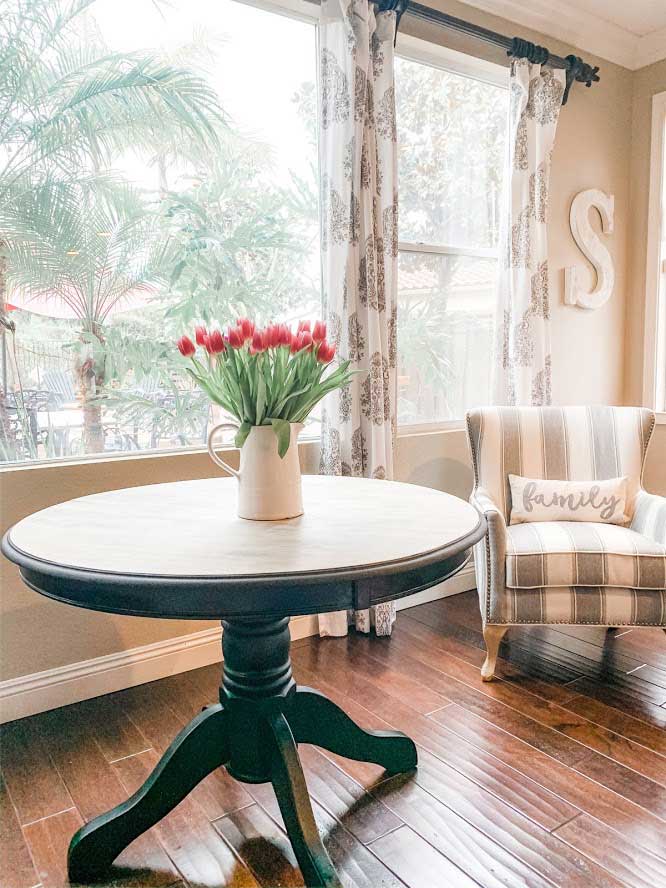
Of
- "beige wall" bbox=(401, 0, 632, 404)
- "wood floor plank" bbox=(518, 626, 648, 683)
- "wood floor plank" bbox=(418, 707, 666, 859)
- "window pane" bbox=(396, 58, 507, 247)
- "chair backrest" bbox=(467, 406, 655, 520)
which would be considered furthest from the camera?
"beige wall" bbox=(401, 0, 632, 404)

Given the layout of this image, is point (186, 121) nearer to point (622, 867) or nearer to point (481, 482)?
point (481, 482)

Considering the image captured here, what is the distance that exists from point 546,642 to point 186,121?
2277 millimetres

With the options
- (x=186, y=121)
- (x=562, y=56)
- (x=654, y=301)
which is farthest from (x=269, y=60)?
(x=654, y=301)

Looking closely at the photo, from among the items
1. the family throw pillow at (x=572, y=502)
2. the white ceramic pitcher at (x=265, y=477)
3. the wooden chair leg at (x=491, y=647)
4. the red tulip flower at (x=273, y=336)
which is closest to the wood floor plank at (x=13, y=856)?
the white ceramic pitcher at (x=265, y=477)

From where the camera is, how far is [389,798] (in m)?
1.67

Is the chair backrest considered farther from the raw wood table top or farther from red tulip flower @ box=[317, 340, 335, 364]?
red tulip flower @ box=[317, 340, 335, 364]

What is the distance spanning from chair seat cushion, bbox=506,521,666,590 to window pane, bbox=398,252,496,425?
1.01 meters

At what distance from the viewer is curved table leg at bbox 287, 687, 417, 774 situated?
1633 mm

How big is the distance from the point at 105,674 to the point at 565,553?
5.02ft

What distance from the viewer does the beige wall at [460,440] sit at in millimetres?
2086

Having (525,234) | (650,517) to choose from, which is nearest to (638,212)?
(525,234)

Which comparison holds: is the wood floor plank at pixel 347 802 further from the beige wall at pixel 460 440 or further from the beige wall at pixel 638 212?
the beige wall at pixel 638 212

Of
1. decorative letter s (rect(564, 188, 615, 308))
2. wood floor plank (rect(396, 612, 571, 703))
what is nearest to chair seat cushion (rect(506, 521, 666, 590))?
wood floor plank (rect(396, 612, 571, 703))

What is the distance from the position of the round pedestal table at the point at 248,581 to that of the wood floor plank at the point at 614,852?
1.37 feet
